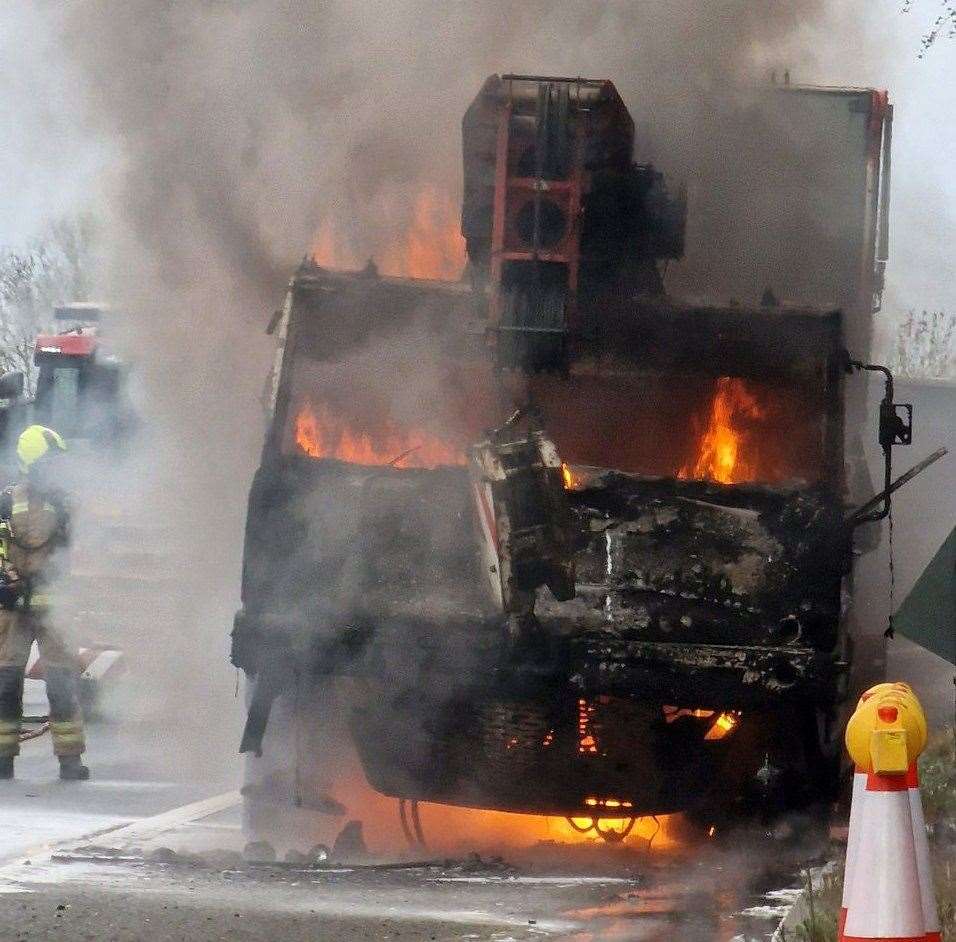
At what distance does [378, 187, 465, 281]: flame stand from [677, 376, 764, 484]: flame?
1.33m

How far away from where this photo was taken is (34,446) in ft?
34.9

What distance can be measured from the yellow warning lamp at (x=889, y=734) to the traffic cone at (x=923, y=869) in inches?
3.2

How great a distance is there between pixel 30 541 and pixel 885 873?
22.1 feet

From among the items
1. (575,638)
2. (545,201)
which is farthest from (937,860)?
(545,201)

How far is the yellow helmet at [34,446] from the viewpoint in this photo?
34.8ft

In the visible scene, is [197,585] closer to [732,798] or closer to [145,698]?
[145,698]

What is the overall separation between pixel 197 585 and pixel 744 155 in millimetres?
3662

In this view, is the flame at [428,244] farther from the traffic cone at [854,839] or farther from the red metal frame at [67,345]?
the red metal frame at [67,345]

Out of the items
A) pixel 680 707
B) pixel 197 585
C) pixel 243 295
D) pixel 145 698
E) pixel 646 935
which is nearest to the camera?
pixel 646 935

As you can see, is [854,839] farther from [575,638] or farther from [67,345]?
[67,345]

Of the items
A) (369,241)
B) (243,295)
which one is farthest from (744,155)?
(243,295)

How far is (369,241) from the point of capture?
912 cm

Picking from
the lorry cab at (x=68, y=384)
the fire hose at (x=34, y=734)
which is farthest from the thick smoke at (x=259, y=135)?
the lorry cab at (x=68, y=384)

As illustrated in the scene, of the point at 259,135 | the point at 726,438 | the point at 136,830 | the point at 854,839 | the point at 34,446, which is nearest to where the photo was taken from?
the point at 854,839
